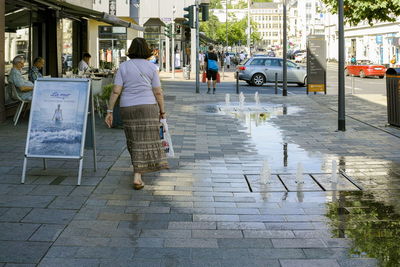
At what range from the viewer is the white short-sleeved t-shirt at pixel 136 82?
281 inches

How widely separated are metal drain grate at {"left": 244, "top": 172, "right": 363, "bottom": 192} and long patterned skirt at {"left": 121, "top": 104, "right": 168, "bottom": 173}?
1.21m

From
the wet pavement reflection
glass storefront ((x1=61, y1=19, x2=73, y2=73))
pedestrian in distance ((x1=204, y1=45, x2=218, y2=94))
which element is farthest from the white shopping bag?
pedestrian in distance ((x1=204, y1=45, x2=218, y2=94))

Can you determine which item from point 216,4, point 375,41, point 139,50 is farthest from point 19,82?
point 216,4

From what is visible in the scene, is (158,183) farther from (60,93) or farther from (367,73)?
(367,73)

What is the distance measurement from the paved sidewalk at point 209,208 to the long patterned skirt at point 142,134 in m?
0.32

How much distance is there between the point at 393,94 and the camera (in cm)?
1266

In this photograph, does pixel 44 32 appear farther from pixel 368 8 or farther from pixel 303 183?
pixel 303 183

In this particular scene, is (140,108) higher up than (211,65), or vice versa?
(211,65)

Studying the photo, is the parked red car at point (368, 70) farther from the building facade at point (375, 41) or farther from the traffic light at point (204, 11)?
the traffic light at point (204, 11)

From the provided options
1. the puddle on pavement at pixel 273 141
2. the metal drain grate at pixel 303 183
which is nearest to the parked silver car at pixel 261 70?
the puddle on pavement at pixel 273 141

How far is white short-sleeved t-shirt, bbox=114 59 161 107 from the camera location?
7.14 metres

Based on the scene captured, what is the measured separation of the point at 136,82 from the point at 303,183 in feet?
7.54

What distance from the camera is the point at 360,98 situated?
869 inches

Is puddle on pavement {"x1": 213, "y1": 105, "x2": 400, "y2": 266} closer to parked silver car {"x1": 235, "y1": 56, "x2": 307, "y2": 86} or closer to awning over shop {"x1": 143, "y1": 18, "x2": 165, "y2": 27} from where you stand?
parked silver car {"x1": 235, "y1": 56, "x2": 307, "y2": 86}
